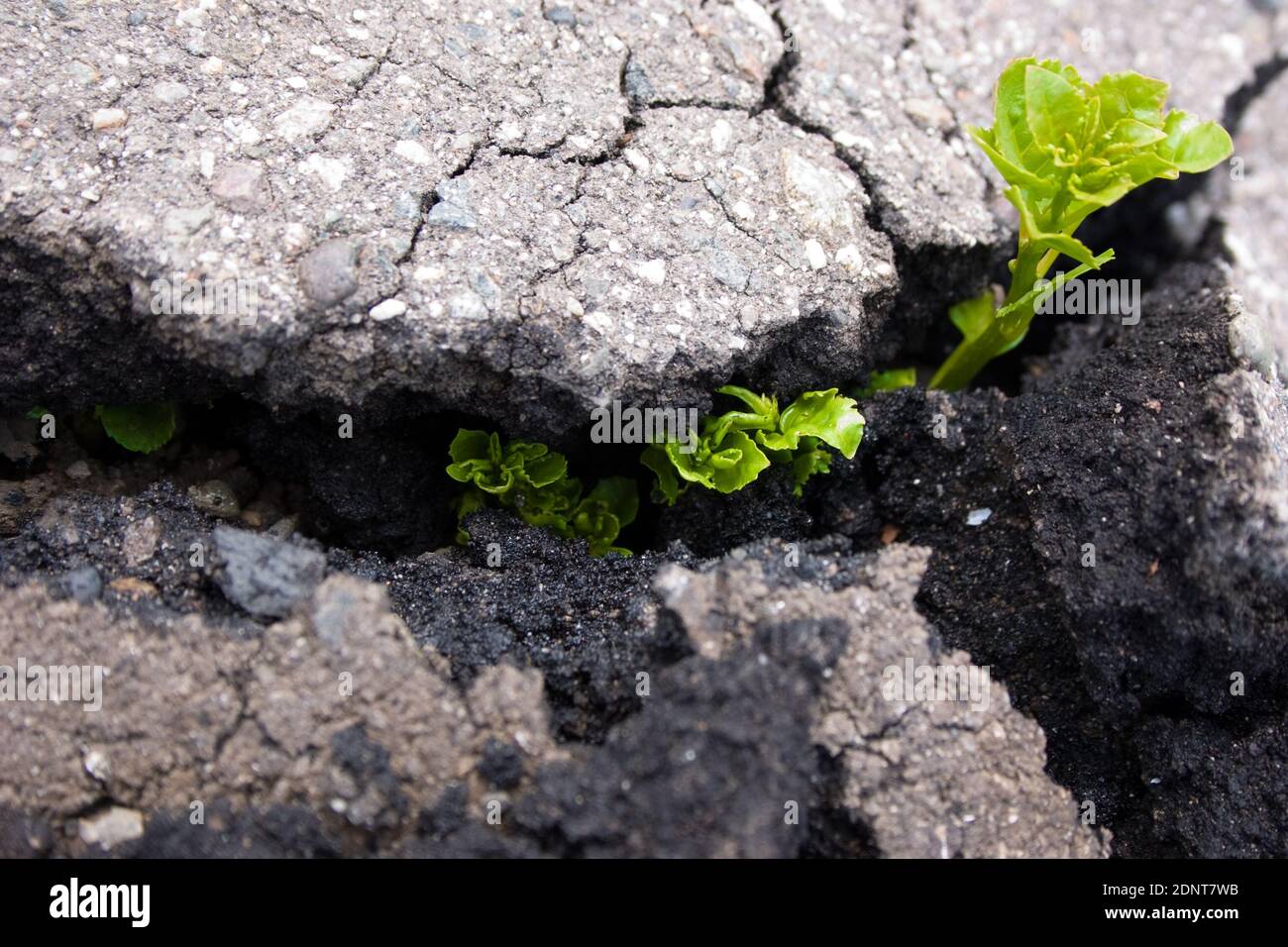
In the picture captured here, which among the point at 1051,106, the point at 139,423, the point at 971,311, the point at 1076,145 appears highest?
the point at 1051,106

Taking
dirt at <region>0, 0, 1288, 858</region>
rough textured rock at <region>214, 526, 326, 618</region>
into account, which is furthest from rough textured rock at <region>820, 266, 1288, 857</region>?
rough textured rock at <region>214, 526, 326, 618</region>

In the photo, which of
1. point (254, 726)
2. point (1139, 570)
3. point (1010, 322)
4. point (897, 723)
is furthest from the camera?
point (1010, 322)

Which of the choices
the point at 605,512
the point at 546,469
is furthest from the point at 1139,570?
the point at 546,469

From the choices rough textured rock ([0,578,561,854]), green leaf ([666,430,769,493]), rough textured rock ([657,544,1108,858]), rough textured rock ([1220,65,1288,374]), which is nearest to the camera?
rough textured rock ([0,578,561,854])

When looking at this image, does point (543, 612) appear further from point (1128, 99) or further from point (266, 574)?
point (1128, 99)

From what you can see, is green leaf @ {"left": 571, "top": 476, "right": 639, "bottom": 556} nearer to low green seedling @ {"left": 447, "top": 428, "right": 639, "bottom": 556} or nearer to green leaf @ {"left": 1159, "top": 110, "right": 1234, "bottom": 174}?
low green seedling @ {"left": 447, "top": 428, "right": 639, "bottom": 556}

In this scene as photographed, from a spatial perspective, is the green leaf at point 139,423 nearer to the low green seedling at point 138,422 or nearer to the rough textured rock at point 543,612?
the low green seedling at point 138,422
